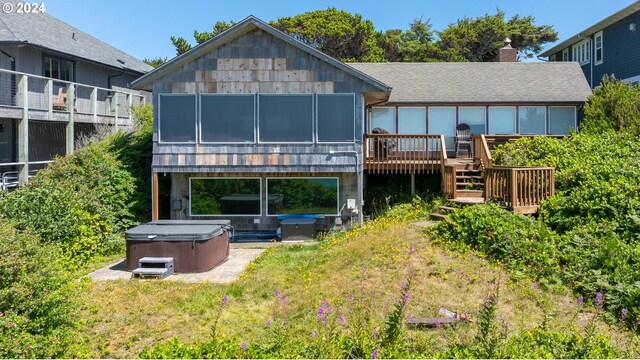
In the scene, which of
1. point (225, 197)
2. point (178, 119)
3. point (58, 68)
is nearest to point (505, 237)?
point (225, 197)

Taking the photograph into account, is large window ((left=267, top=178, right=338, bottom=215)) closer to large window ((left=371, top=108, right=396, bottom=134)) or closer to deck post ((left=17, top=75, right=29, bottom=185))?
large window ((left=371, top=108, right=396, bottom=134))

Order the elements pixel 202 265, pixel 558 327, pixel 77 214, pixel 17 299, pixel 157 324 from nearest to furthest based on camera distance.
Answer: pixel 17 299 → pixel 558 327 → pixel 157 324 → pixel 202 265 → pixel 77 214

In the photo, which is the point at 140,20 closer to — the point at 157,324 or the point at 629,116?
the point at 157,324

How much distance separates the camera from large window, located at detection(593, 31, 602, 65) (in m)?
23.0

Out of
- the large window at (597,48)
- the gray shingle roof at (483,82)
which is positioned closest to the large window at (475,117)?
the gray shingle roof at (483,82)

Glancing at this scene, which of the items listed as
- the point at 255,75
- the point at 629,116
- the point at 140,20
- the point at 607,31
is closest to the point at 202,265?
the point at 255,75

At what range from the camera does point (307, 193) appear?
14648mm

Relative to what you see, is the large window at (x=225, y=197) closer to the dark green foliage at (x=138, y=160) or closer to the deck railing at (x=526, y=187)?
the dark green foliage at (x=138, y=160)

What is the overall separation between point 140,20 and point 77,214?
1373 cm

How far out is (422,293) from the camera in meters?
7.75

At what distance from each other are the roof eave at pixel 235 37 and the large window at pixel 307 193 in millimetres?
3315

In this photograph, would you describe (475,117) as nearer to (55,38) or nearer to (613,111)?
(613,111)

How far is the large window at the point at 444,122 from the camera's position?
18500mm

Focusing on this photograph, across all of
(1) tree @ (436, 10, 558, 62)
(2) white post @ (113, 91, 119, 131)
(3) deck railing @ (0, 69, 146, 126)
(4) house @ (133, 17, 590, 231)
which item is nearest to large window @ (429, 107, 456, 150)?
(4) house @ (133, 17, 590, 231)
